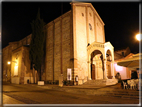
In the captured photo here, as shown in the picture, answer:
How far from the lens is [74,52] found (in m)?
19.5

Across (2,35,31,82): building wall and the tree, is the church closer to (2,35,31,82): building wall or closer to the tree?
the tree

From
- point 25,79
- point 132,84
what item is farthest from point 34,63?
point 132,84

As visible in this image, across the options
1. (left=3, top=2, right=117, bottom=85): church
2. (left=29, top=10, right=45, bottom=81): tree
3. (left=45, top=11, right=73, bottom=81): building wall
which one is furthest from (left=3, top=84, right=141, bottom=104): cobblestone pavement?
(left=29, top=10, right=45, bottom=81): tree

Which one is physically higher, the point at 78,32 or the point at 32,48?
the point at 78,32

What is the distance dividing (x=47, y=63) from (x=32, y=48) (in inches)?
150

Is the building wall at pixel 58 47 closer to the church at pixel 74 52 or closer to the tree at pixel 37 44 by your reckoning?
the church at pixel 74 52

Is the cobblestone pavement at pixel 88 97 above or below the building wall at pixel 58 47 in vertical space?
below

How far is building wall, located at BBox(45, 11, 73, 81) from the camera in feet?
69.0

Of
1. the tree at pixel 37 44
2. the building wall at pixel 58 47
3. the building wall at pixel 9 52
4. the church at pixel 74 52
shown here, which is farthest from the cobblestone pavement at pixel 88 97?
the building wall at pixel 9 52

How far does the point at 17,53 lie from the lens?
28.2m

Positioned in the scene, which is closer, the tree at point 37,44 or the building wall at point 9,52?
the tree at point 37,44

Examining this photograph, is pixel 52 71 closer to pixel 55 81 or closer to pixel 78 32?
pixel 55 81

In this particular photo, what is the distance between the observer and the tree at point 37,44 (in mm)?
23195

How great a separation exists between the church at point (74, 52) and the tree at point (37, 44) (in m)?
1.79
